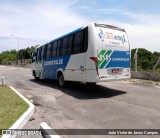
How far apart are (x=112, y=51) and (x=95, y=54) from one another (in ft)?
3.27

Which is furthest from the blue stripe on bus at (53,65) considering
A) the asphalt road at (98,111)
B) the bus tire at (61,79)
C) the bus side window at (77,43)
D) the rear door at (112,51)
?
the rear door at (112,51)

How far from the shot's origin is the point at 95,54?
9.99 meters

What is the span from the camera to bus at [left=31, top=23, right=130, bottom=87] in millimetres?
10133

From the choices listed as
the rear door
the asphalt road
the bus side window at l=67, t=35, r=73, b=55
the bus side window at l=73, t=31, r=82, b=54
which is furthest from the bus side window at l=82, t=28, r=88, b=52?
the asphalt road

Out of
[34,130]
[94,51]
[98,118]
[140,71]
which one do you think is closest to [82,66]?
[94,51]

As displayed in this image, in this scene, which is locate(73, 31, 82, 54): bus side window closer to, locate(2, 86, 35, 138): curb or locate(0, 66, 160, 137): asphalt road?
locate(0, 66, 160, 137): asphalt road

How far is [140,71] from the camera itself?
53.9 ft

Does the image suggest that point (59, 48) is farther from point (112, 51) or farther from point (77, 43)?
point (112, 51)

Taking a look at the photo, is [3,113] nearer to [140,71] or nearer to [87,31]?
[87,31]

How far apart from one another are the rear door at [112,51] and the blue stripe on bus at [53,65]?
254cm

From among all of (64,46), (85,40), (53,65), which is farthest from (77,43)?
(53,65)

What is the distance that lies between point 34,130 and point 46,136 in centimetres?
70

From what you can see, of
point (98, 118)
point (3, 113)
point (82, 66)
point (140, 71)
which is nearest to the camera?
point (98, 118)

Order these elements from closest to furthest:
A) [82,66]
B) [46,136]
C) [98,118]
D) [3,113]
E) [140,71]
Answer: [46,136], [98,118], [3,113], [82,66], [140,71]
